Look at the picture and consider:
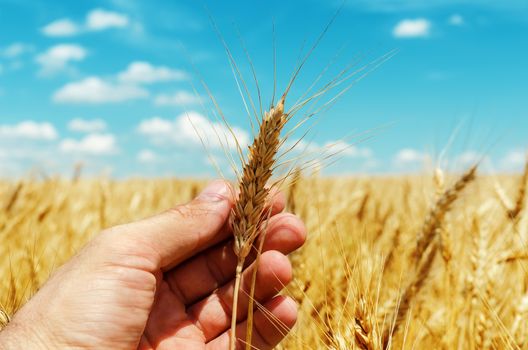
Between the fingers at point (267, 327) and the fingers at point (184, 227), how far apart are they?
12.3 inches

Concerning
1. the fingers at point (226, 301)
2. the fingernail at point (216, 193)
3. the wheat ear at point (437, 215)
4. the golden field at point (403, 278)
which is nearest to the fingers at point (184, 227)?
the fingernail at point (216, 193)

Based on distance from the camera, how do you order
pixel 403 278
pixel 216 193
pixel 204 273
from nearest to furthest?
pixel 216 193 → pixel 204 273 → pixel 403 278

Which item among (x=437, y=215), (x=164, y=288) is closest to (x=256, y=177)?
(x=164, y=288)

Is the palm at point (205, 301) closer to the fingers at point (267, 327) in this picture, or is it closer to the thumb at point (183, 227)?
the fingers at point (267, 327)

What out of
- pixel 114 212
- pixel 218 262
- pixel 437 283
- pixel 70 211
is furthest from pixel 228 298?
pixel 70 211

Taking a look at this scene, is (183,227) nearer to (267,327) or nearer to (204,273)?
(204,273)

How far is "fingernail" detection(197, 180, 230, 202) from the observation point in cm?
198

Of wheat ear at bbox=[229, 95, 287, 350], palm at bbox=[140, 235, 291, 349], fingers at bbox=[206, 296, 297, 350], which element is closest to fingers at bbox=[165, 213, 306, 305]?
palm at bbox=[140, 235, 291, 349]

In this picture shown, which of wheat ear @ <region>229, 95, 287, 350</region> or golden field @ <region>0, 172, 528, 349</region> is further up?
wheat ear @ <region>229, 95, 287, 350</region>

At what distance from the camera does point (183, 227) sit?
188 centimetres

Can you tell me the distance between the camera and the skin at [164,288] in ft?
5.52

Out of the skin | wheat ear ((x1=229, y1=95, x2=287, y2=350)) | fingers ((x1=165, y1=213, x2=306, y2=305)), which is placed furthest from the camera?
fingers ((x1=165, y1=213, x2=306, y2=305))

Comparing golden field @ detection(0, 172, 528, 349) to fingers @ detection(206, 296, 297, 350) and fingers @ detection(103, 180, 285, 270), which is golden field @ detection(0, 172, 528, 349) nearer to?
fingers @ detection(206, 296, 297, 350)

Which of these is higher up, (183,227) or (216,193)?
(216,193)
